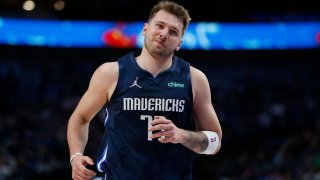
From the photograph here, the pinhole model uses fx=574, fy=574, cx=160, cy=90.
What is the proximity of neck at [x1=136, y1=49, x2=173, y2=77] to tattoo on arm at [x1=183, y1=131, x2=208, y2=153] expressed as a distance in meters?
0.52

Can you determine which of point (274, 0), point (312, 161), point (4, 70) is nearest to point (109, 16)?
point (4, 70)

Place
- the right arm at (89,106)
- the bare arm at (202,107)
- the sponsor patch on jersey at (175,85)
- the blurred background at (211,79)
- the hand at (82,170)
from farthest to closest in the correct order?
the blurred background at (211,79) → the bare arm at (202,107) → the sponsor patch on jersey at (175,85) → the right arm at (89,106) → the hand at (82,170)

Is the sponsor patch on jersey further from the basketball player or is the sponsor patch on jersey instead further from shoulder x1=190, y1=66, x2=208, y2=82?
shoulder x1=190, y1=66, x2=208, y2=82

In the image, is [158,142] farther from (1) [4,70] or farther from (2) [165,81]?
(1) [4,70]

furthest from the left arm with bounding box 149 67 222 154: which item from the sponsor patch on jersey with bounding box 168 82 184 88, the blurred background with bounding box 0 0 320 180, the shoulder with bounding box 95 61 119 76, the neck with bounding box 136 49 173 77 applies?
the blurred background with bounding box 0 0 320 180

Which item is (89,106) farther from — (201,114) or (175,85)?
(201,114)

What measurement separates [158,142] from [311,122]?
1125 cm

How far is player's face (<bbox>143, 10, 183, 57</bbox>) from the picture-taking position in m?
4.02

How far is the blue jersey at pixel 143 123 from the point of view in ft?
12.9

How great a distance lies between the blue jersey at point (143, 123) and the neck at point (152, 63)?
4 centimetres

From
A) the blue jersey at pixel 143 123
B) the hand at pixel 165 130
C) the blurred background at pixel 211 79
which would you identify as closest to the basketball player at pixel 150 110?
the blue jersey at pixel 143 123

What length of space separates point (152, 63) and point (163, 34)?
24 cm

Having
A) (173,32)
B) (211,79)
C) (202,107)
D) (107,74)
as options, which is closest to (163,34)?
(173,32)

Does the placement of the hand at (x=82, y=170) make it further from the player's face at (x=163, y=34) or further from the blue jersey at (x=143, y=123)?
the player's face at (x=163, y=34)
